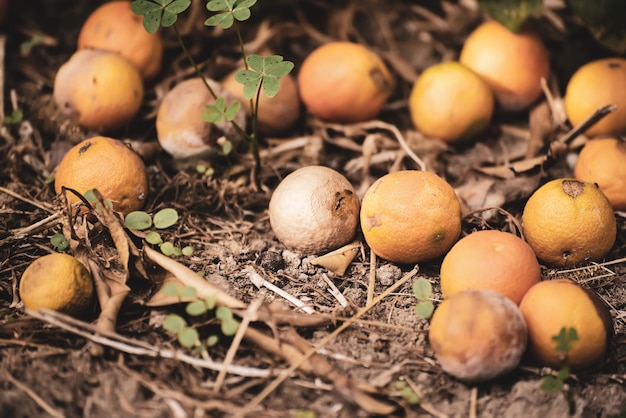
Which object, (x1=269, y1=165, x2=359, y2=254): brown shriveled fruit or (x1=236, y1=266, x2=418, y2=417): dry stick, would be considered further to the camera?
(x1=269, y1=165, x2=359, y2=254): brown shriveled fruit

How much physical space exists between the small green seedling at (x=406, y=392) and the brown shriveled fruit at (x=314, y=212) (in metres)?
0.61

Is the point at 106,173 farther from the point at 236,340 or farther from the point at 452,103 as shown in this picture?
the point at 452,103

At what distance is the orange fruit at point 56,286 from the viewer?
1.78 m

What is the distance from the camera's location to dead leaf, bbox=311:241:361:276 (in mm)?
2111

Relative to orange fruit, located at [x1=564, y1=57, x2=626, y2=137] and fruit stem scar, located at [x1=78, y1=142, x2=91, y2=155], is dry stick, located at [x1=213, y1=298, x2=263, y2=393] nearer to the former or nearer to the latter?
fruit stem scar, located at [x1=78, y1=142, x2=91, y2=155]

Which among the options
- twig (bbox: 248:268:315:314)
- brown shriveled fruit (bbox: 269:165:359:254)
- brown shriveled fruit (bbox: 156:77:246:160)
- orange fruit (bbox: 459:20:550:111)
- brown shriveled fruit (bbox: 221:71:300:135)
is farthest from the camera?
orange fruit (bbox: 459:20:550:111)

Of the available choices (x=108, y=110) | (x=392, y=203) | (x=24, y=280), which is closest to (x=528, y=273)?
(x=392, y=203)

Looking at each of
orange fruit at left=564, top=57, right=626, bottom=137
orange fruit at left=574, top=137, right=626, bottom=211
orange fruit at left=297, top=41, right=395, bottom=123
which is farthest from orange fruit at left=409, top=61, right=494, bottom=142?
orange fruit at left=574, top=137, right=626, bottom=211

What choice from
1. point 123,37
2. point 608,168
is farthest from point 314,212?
point 123,37

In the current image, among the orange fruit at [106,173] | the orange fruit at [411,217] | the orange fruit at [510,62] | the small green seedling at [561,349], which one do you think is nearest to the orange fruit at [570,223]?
the orange fruit at [411,217]

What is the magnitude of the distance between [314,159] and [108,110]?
3.04ft

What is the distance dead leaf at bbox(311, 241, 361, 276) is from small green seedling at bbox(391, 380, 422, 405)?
1.68 feet

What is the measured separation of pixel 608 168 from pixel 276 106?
141 centimetres

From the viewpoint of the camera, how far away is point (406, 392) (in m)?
1.68
